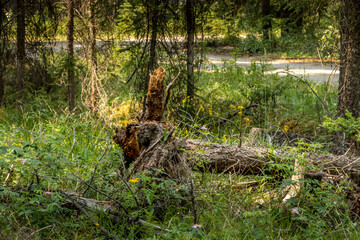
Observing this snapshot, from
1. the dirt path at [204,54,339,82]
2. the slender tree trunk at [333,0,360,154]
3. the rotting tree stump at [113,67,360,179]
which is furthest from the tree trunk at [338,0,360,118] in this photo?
the dirt path at [204,54,339,82]

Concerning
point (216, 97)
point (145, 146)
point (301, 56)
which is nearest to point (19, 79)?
point (216, 97)

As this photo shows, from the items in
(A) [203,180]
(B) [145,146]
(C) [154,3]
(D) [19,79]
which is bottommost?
(A) [203,180]

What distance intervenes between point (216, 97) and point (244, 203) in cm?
502

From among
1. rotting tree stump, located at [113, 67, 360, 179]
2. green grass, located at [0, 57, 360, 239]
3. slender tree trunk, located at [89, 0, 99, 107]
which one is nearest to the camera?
green grass, located at [0, 57, 360, 239]

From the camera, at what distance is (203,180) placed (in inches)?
161

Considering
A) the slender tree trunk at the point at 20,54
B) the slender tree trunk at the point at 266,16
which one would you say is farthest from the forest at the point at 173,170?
the slender tree trunk at the point at 266,16

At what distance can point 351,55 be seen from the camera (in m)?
5.48

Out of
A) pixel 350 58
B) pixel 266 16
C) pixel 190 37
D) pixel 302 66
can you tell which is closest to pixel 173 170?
pixel 350 58

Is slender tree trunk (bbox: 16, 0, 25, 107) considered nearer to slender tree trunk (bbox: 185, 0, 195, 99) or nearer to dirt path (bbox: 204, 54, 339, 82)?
slender tree trunk (bbox: 185, 0, 195, 99)

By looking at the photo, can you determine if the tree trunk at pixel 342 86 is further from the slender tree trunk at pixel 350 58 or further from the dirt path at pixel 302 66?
the dirt path at pixel 302 66

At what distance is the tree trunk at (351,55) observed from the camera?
5.37 m

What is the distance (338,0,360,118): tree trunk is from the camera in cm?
537

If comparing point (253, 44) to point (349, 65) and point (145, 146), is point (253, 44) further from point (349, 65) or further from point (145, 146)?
point (145, 146)

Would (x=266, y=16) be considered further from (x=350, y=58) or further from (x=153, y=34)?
(x=350, y=58)
